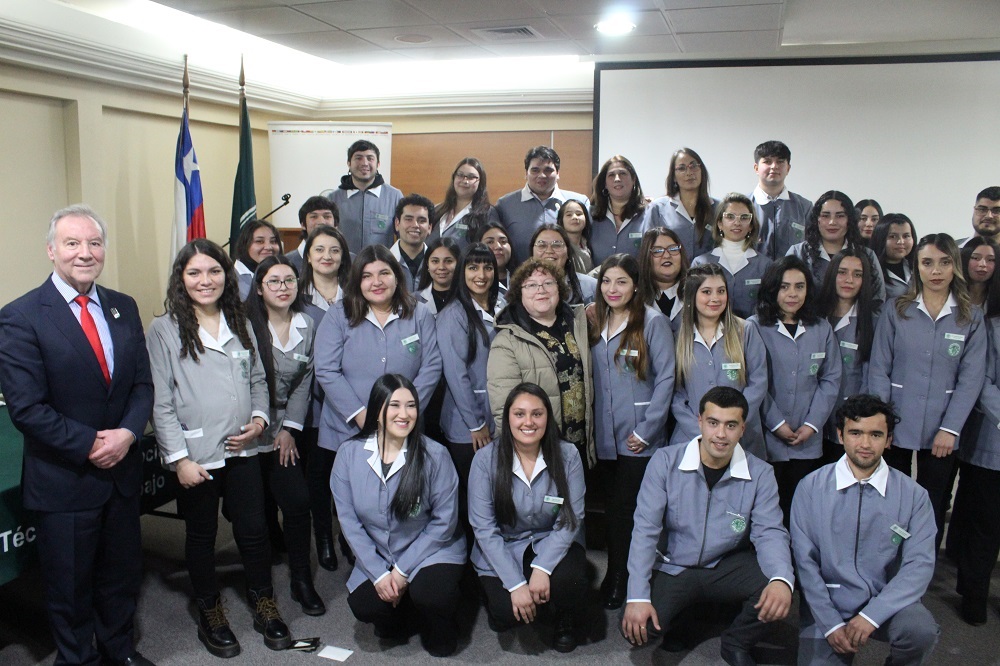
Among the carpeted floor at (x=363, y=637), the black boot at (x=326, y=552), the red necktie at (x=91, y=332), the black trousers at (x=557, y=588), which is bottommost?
the carpeted floor at (x=363, y=637)

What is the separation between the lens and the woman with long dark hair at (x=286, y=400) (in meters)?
3.07

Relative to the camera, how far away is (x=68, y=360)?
2359 millimetres

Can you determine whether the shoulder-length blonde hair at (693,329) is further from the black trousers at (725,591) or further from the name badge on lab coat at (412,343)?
the name badge on lab coat at (412,343)

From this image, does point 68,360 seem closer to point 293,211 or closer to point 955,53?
point 293,211

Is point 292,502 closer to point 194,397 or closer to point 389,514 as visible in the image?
point 389,514

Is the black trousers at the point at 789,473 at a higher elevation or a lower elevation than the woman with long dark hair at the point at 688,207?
lower

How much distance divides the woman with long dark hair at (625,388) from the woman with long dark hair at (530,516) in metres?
0.31

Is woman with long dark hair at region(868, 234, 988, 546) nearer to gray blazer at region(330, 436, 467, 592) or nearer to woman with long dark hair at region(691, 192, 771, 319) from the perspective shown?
woman with long dark hair at region(691, 192, 771, 319)

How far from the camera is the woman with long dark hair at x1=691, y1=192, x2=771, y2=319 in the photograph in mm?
3504

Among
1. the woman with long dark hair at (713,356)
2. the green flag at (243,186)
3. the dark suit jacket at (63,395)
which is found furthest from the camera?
the green flag at (243,186)

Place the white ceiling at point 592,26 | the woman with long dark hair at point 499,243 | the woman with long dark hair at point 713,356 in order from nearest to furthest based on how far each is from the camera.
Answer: the woman with long dark hair at point 713,356, the woman with long dark hair at point 499,243, the white ceiling at point 592,26

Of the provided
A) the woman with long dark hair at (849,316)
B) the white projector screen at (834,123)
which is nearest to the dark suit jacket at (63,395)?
the woman with long dark hair at (849,316)

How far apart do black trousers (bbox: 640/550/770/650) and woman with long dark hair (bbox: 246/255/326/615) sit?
1379 mm

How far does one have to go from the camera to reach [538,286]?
304 cm
